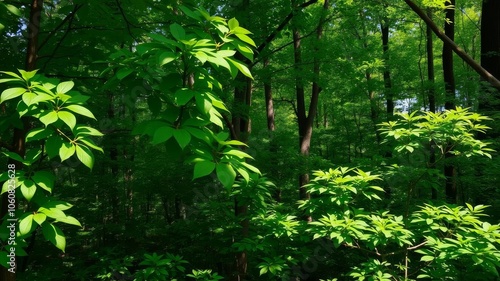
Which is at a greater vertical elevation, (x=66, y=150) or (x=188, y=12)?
(x=188, y=12)

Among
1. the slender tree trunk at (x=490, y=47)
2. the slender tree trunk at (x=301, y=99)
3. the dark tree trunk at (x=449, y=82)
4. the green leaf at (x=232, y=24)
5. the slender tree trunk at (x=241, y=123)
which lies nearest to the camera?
the green leaf at (x=232, y=24)

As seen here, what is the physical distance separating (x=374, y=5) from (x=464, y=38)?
35.3 ft

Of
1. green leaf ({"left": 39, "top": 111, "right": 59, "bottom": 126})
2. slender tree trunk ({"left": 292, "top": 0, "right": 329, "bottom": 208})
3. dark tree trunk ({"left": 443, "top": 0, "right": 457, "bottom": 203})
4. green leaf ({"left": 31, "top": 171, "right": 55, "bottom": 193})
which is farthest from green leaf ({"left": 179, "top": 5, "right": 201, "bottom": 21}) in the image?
dark tree trunk ({"left": 443, "top": 0, "right": 457, "bottom": 203})

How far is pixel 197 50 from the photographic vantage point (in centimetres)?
125

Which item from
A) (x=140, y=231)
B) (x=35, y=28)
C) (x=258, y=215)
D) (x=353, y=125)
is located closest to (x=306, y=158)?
(x=258, y=215)

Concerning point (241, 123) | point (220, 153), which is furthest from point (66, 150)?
point (241, 123)

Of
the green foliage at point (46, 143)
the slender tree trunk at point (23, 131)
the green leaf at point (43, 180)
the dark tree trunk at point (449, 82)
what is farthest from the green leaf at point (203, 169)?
the dark tree trunk at point (449, 82)

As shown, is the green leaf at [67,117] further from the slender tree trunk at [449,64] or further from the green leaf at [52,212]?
the slender tree trunk at [449,64]

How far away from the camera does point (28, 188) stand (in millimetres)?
1173

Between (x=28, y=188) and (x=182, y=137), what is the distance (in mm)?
624

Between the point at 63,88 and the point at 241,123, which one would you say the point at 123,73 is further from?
the point at 241,123

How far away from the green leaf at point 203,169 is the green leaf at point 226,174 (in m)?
0.03

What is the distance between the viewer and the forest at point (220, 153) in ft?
4.15

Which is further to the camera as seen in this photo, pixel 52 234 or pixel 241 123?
pixel 241 123
